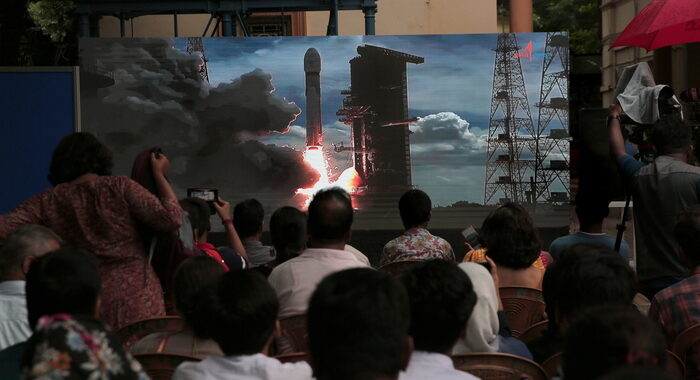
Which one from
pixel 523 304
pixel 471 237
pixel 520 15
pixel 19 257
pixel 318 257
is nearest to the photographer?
pixel 19 257

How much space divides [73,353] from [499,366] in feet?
4.82

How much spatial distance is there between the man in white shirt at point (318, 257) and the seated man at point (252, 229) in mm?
1684

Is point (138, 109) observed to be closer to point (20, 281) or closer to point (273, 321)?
point (20, 281)

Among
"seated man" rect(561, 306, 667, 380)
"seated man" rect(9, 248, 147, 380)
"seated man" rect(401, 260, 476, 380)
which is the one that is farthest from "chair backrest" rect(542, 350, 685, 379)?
"seated man" rect(9, 248, 147, 380)

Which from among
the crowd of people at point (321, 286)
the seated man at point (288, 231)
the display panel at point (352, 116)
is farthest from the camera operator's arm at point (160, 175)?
the display panel at point (352, 116)

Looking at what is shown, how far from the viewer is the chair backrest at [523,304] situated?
4.29 m

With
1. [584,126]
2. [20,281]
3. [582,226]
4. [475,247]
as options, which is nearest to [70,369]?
[20,281]

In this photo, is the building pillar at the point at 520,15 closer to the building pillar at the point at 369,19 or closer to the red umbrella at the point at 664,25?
the building pillar at the point at 369,19

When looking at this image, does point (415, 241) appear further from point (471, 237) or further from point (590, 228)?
point (590, 228)

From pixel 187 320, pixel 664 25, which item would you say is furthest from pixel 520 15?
pixel 187 320

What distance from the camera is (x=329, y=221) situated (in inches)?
170

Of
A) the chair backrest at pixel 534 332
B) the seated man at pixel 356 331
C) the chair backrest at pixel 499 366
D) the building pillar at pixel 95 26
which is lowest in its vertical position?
the chair backrest at pixel 534 332

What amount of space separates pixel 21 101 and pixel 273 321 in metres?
6.15

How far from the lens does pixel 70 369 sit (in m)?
2.01
